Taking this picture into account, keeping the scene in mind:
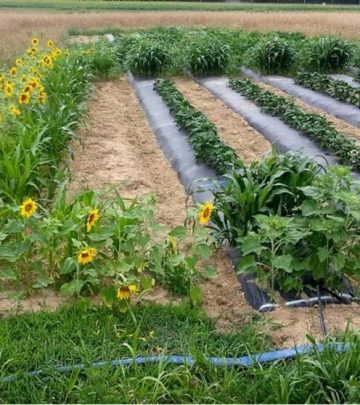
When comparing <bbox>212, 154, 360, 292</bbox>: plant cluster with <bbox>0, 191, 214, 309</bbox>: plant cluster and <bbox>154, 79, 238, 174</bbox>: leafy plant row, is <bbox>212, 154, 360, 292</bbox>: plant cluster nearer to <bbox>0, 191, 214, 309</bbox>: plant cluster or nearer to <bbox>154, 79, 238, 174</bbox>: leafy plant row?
<bbox>0, 191, 214, 309</bbox>: plant cluster

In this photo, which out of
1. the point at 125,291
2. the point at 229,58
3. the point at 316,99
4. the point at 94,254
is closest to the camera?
the point at 125,291

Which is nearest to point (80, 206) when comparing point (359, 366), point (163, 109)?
point (359, 366)

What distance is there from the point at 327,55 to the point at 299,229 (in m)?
7.73

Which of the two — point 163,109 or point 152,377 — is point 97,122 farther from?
point 152,377

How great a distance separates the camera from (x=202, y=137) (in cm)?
557

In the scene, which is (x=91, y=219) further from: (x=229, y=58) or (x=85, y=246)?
(x=229, y=58)

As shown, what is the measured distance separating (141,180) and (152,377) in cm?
297

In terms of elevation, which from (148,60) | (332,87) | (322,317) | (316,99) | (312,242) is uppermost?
(312,242)

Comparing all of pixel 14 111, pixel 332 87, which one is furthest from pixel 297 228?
pixel 332 87

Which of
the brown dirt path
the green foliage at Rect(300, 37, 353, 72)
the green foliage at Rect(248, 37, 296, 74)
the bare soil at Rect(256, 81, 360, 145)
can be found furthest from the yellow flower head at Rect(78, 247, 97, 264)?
the green foliage at Rect(300, 37, 353, 72)

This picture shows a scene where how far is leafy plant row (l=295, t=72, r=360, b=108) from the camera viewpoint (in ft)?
25.8

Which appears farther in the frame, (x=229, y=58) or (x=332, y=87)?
(x=229, y=58)

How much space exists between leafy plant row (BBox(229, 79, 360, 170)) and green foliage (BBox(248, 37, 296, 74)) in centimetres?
205

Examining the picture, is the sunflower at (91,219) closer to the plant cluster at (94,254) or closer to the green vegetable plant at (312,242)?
the plant cluster at (94,254)
